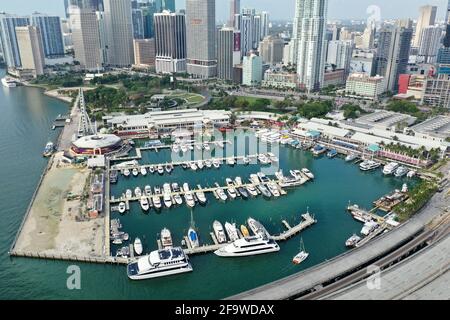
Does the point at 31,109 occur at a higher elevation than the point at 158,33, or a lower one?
lower

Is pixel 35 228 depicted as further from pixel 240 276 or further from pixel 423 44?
pixel 423 44

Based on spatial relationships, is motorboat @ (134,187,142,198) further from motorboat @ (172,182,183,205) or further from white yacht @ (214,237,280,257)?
white yacht @ (214,237,280,257)

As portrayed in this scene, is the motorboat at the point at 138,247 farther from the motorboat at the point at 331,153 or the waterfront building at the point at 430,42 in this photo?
the waterfront building at the point at 430,42

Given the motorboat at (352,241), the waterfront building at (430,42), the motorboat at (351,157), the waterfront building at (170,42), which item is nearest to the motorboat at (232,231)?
the motorboat at (352,241)

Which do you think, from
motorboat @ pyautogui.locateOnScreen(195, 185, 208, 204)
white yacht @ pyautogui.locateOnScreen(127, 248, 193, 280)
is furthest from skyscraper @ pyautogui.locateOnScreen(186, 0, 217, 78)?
white yacht @ pyautogui.locateOnScreen(127, 248, 193, 280)

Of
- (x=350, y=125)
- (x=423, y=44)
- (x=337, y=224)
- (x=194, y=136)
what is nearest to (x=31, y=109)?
(x=194, y=136)

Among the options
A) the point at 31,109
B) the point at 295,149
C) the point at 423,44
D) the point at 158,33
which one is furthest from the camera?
the point at 423,44
